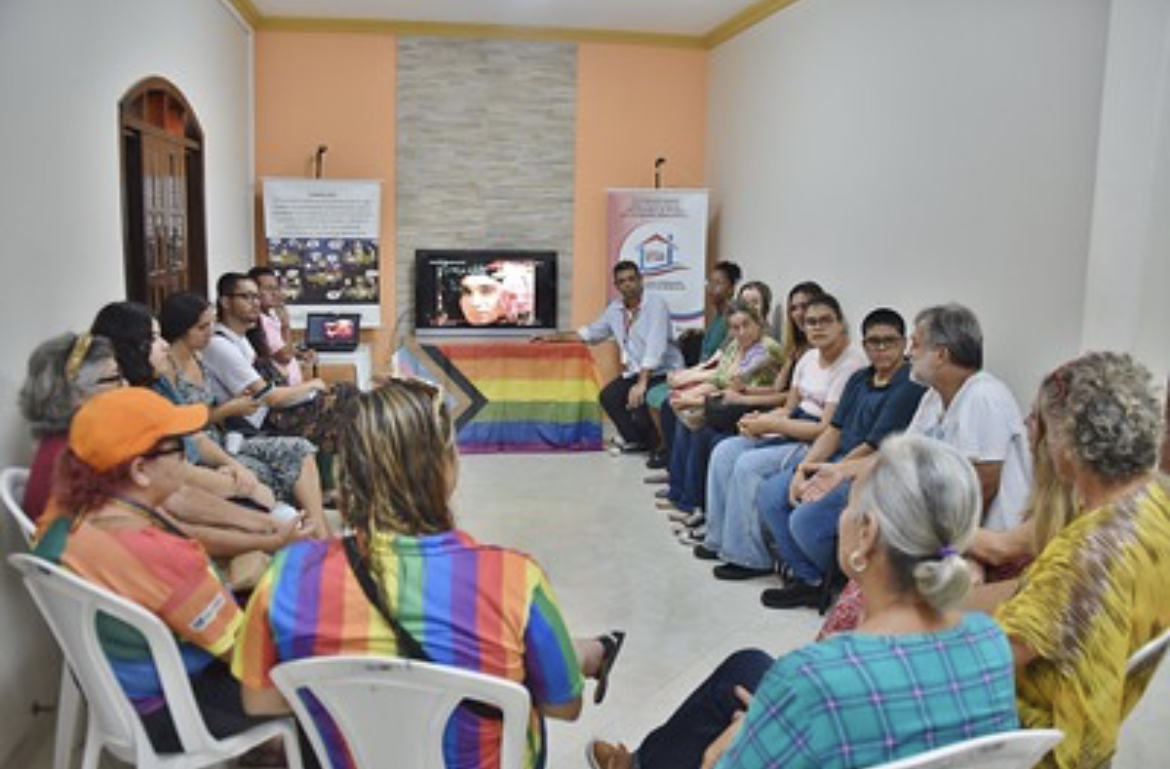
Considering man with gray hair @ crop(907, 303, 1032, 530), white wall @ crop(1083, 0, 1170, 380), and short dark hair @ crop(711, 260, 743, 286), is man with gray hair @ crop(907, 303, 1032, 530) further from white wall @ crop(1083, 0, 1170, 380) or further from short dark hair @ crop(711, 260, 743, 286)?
short dark hair @ crop(711, 260, 743, 286)

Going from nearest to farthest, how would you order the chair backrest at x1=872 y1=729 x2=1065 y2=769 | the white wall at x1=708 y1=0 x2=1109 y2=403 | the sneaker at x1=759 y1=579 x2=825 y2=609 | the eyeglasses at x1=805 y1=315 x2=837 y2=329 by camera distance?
the chair backrest at x1=872 y1=729 x2=1065 y2=769
the white wall at x1=708 y1=0 x2=1109 y2=403
the sneaker at x1=759 y1=579 x2=825 y2=609
the eyeglasses at x1=805 y1=315 x2=837 y2=329

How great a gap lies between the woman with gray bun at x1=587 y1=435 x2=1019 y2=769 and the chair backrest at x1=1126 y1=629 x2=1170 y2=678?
0.45 metres

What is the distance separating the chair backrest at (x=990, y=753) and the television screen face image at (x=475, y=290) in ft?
19.1

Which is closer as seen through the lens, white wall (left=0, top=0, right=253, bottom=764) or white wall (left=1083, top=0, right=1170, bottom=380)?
white wall (left=0, top=0, right=253, bottom=764)

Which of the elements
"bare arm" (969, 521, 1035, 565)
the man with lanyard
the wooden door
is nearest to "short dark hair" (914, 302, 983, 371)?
"bare arm" (969, 521, 1035, 565)

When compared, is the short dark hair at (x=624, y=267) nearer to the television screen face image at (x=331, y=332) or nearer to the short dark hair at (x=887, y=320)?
the television screen face image at (x=331, y=332)

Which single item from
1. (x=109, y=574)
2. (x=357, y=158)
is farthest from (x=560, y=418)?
(x=109, y=574)

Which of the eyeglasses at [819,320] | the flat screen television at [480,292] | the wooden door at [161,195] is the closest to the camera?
the wooden door at [161,195]

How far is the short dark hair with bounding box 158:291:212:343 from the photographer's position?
11.7 feet

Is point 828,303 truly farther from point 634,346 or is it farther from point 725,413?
point 634,346

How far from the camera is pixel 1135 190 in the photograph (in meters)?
3.12

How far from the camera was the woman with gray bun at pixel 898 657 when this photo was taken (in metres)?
1.39

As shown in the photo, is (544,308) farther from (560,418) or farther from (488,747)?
(488,747)

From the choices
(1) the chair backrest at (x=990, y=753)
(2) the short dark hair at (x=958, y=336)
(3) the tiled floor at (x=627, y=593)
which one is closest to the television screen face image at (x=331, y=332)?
(3) the tiled floor at (x=627, y=593)
